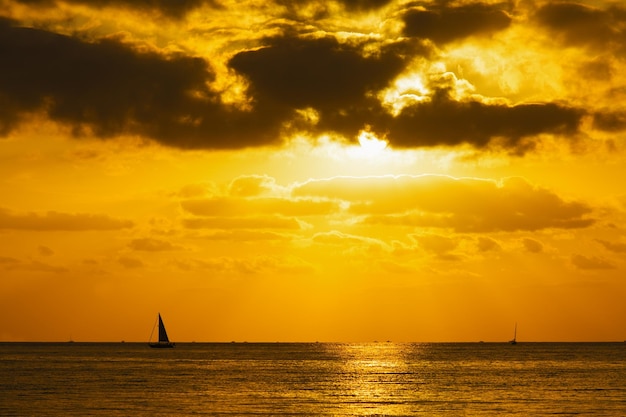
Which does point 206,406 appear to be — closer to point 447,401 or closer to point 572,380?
point 447,401

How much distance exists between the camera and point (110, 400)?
128m

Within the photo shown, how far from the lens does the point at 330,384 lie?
170 m

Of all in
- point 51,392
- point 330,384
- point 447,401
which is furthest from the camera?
point 330,384

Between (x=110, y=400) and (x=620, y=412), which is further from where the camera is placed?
(x=110, y=400)

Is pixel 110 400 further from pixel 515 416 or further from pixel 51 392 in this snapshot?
pixel 515 416

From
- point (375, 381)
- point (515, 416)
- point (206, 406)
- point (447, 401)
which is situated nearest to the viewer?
point (515, 416)

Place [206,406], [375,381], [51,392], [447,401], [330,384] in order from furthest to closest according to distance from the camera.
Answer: [375,381] → [330,384] → [51,392] → [447,401] → [206,406]

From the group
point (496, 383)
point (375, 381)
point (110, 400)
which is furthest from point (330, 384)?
point (110, 400)

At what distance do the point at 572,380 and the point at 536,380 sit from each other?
273 inches

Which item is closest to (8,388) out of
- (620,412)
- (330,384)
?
(330,384)

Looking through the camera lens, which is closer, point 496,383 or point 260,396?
point 260,396

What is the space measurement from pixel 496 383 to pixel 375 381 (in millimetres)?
24365

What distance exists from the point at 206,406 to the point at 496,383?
71.1 m

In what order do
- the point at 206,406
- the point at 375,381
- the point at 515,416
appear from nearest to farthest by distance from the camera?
the point at 515,416, the point at 206,406, the point at 375,381
